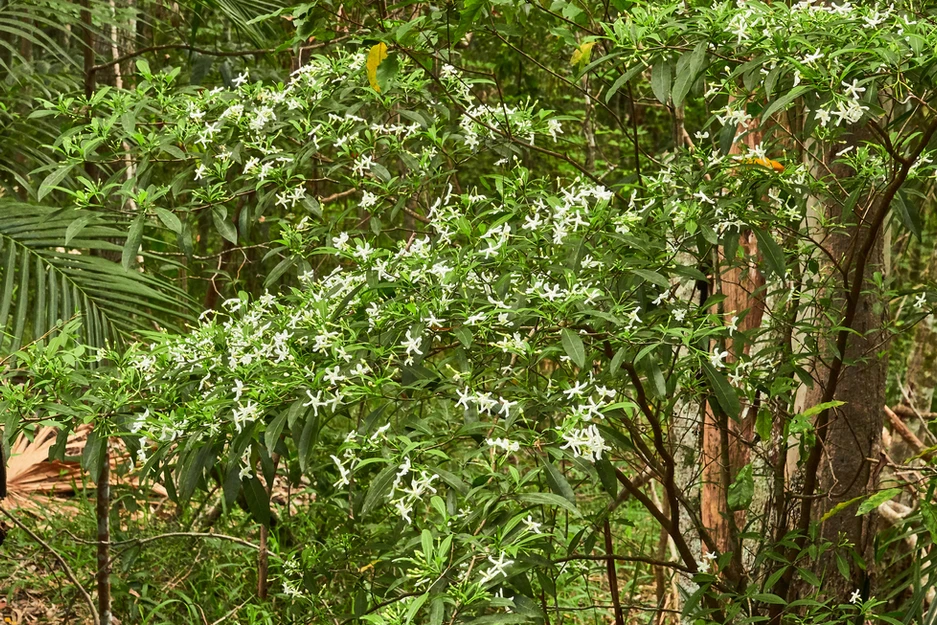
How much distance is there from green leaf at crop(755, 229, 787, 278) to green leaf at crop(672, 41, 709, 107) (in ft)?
0.99

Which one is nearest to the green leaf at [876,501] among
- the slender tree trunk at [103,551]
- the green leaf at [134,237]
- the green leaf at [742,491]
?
the green leaf at [742,491]

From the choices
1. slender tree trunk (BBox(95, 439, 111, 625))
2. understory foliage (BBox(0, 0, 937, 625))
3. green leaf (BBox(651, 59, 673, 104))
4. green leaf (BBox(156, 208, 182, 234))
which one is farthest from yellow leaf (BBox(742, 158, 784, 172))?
slender tree trunk (BBox(95, 439, 111, 625))

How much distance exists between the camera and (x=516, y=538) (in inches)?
43.7

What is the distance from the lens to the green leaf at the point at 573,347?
4.07 feet

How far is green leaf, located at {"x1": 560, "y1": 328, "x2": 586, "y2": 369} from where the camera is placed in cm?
124

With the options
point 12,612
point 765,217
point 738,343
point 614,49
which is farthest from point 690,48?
point 12,612

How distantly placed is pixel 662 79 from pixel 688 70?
50 millimetres

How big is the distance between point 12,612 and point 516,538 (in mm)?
2144

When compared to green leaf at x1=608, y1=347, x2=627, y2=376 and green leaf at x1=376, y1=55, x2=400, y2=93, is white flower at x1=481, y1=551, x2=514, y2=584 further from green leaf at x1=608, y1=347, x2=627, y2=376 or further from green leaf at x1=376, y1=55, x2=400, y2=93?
green leaf at x1=376, y1=55, x2=400, y2=93

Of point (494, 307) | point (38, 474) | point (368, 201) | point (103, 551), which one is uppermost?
point (368, 201)

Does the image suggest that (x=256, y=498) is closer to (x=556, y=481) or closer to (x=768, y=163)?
(x=556, y=481)

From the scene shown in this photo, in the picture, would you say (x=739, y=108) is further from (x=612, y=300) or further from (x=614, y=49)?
(x=612, y=300)

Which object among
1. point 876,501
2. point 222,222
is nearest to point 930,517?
point 876,501

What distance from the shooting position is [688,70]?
4.35 feet
